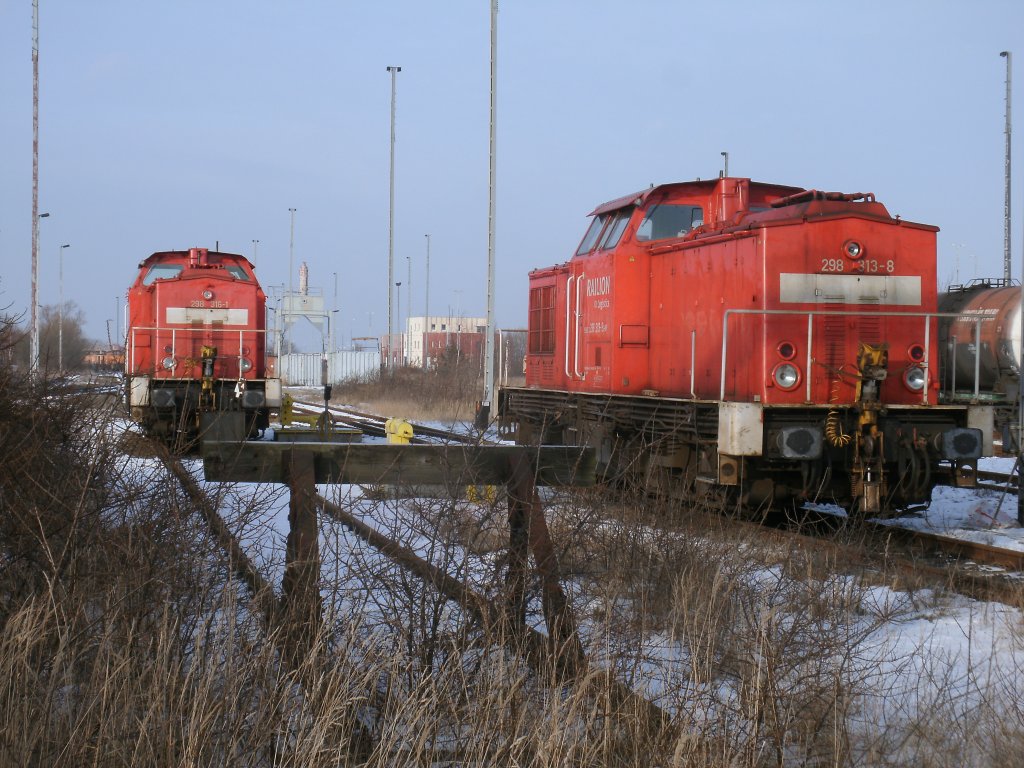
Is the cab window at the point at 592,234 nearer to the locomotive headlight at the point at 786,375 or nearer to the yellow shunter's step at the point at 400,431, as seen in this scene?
the yellow shunter's step at the point at 400,431

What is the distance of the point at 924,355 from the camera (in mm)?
9297

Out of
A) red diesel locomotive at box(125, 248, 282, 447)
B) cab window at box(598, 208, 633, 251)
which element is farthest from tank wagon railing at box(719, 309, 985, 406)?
red diesel locomotive at box(125, 248, 282, 447)

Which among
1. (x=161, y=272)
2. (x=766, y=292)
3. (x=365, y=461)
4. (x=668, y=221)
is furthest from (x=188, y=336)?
(x=365, y=461)

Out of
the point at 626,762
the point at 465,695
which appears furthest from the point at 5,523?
the point at 626,762

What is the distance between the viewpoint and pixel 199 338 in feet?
53.2

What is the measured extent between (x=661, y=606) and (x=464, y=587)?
1602mm

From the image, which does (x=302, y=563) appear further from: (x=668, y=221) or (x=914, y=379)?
(x=668, y=221)

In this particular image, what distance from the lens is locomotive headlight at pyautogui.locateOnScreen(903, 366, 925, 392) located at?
9.17m

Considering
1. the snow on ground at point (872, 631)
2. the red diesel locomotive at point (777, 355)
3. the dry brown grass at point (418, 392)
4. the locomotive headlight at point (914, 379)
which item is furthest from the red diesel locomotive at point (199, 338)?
the locomotive headlight at point (914, 379)

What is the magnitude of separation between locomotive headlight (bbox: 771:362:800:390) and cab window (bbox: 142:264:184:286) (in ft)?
35.9

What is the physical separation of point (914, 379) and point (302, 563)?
6.48 meters

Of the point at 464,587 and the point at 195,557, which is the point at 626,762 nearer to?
the point at 464,587

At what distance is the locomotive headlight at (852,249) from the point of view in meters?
9.05

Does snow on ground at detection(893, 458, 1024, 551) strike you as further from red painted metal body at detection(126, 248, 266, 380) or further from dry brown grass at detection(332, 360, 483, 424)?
dry brown grass at detection(332, 360, 483, 424)
